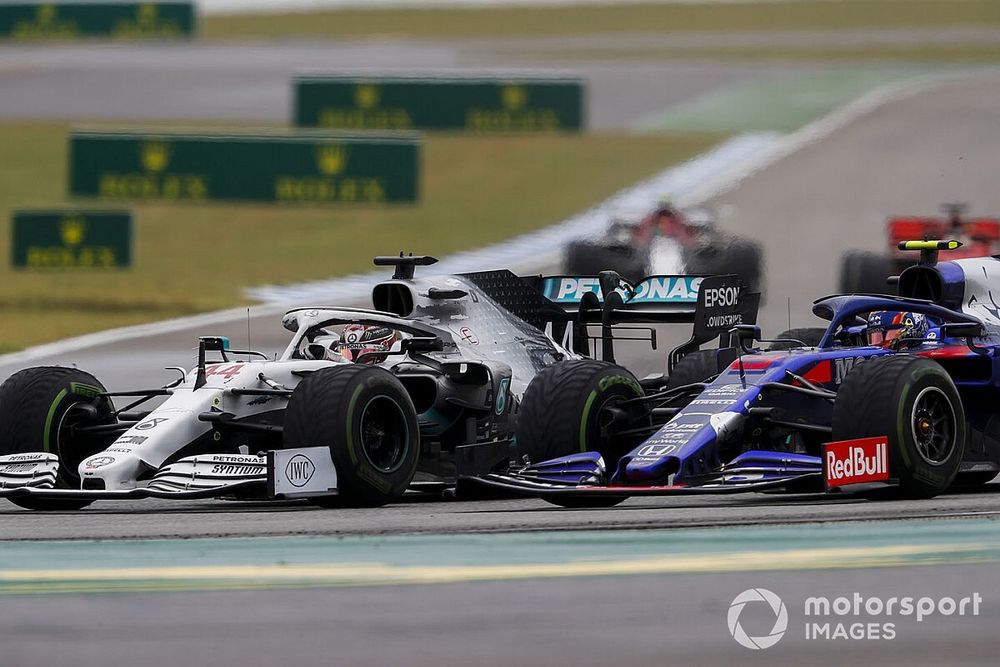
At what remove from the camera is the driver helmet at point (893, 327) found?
13.7 m

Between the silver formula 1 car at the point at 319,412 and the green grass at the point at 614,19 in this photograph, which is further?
the green grass at the point at 614,19

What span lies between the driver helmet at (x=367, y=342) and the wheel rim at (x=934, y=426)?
4.33 meters

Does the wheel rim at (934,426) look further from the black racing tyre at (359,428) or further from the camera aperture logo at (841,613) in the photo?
the camera aperture logo at (841,613)

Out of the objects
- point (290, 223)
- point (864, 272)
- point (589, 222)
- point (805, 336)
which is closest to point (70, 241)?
point (589, 222)

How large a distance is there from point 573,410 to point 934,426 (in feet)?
7.84

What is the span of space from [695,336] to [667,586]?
7.63 meters

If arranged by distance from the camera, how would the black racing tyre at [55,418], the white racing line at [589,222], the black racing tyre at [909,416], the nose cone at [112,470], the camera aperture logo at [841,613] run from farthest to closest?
the white racing line at [589,222] < the black racing tyre at [55,418] < the nose cone at [112,470] < the black racing tyre at [909,416] < the camera aperture logo at [841,613]

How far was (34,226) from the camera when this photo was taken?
3288 cm

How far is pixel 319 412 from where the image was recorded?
40.9ft

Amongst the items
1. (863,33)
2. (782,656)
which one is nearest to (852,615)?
(782,656)

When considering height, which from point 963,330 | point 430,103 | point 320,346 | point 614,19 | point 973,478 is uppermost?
point 614,19

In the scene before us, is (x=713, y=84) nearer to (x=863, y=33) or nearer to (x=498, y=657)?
(x=863, y=33)

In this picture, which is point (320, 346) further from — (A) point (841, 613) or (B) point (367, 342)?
(A) point (841, 613)

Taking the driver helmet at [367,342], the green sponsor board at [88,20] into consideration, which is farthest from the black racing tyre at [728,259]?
the green sponsor board at [88,20]
